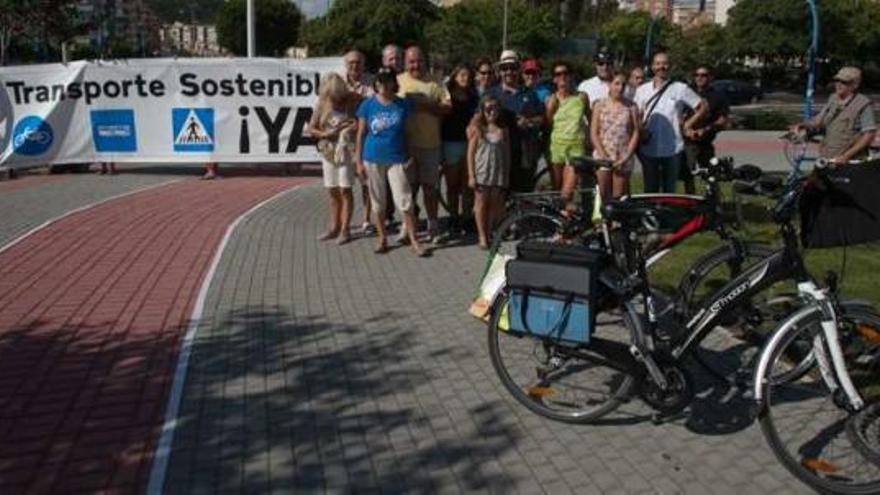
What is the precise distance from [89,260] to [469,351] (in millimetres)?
4225

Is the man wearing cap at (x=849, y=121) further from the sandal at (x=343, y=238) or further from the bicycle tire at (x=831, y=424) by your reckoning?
the sandal at (x=343, y=238)

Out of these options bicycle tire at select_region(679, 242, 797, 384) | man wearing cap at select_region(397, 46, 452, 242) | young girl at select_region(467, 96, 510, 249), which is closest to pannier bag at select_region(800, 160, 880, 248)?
bicycle tire at select_region(679, 242, 797, 384)

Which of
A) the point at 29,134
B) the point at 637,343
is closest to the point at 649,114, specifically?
the point at 637,343

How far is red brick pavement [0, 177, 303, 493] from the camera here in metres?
4.35

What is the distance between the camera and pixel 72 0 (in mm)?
35219

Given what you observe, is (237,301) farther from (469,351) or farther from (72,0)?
(72,0)

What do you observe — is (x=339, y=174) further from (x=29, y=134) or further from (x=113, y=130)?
(x=29, y=134)

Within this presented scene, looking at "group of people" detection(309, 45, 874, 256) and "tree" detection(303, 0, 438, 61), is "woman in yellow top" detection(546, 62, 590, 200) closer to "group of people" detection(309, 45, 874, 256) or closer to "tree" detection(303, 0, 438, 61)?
"group of people" detection(309, 45, 874, 256)

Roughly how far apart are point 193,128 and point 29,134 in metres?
2.51

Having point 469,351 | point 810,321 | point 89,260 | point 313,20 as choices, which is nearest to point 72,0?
point 89,260

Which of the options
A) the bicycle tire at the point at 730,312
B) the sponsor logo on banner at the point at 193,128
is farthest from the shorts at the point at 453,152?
the sponsor logo on banner at the point at 193,128

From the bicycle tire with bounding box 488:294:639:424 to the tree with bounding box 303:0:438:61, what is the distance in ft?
210

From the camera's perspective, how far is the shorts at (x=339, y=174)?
891 centimetres

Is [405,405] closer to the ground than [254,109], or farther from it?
closer to the ground
